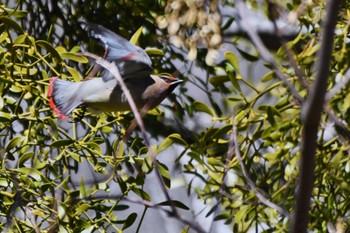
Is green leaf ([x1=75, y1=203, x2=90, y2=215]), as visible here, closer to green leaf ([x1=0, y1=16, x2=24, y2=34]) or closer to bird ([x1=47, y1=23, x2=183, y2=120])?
bird ([x1=47, y1=23, x2=183, y2=120])

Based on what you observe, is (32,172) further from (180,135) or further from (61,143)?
(180,135)

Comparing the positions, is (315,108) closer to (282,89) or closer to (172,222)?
(282,89)

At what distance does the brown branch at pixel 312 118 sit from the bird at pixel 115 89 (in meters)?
0.54

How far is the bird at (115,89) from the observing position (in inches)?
47.4

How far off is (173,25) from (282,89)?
0.70 ft

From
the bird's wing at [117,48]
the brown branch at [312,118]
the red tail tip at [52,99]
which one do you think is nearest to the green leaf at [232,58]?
the bird's wing at [117,48]

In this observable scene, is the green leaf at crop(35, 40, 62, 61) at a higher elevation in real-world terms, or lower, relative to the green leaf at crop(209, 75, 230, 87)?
higher

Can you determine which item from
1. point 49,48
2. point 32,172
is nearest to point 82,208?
point 32,172

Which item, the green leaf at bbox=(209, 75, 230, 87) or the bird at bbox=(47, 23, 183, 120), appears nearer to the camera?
the bird at bbox=(47, 23, 183, 120)

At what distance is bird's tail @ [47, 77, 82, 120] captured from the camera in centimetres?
124

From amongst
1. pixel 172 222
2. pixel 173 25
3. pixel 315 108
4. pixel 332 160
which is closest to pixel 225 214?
pixel 332 160

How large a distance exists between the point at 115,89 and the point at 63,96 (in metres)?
0.08

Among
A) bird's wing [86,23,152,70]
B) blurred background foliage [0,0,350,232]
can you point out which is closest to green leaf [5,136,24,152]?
blurred background foliage [0,0,350,232]

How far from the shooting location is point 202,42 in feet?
4.74
